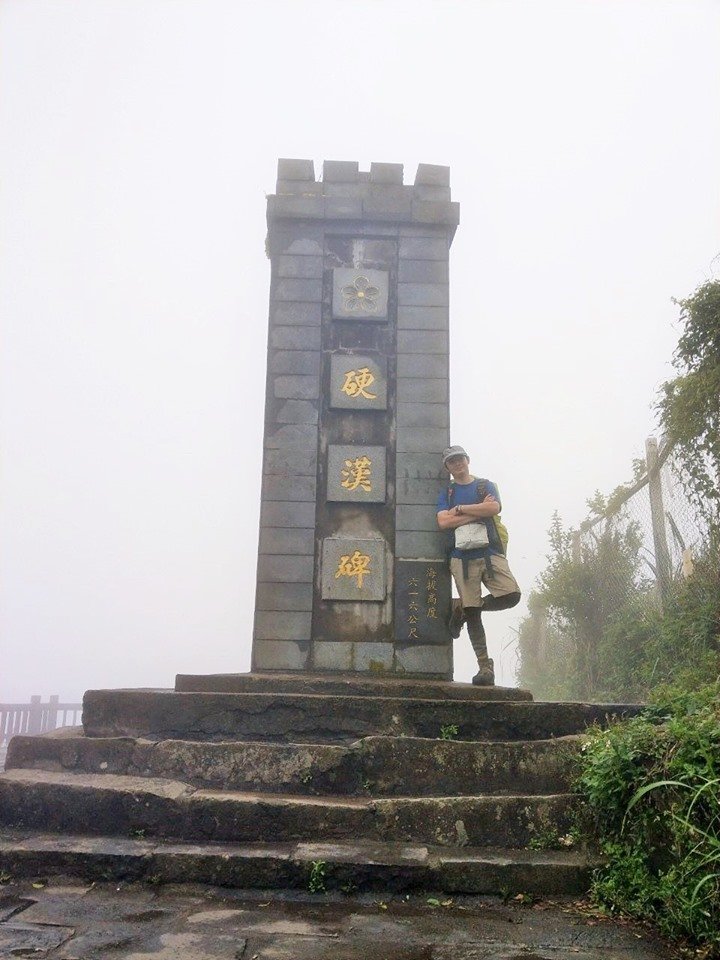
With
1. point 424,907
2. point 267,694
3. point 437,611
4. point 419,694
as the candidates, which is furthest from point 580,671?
point 424,907

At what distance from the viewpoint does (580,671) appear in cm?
996

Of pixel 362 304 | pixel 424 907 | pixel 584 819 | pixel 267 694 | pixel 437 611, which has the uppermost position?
pixel 362 304

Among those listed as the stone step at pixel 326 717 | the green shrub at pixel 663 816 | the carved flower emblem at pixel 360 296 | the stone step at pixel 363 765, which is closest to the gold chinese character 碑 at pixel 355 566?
the stone step at pixel 326 717

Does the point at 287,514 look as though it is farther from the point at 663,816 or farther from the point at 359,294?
the point at 663,816

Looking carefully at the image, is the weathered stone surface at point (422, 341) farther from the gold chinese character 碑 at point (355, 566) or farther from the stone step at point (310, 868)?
the stone step at point (310, 868)

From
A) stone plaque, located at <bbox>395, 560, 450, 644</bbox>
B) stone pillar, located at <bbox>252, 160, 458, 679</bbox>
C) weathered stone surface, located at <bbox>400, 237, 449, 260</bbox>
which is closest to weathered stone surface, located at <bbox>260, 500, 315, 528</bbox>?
stone pillar, located at <bbox>252, 160, 458, 679</bbox>

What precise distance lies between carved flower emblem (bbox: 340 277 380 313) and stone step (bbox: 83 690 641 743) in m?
3.38

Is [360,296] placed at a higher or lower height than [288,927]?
higher

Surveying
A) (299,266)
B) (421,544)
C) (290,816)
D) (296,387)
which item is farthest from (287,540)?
(290,816)

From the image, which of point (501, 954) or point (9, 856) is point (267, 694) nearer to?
point (9, 856)

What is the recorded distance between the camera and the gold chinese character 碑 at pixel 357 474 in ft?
19.4

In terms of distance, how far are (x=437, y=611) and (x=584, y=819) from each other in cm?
236

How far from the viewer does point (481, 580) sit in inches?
212

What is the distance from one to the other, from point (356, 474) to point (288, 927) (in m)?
3.65
